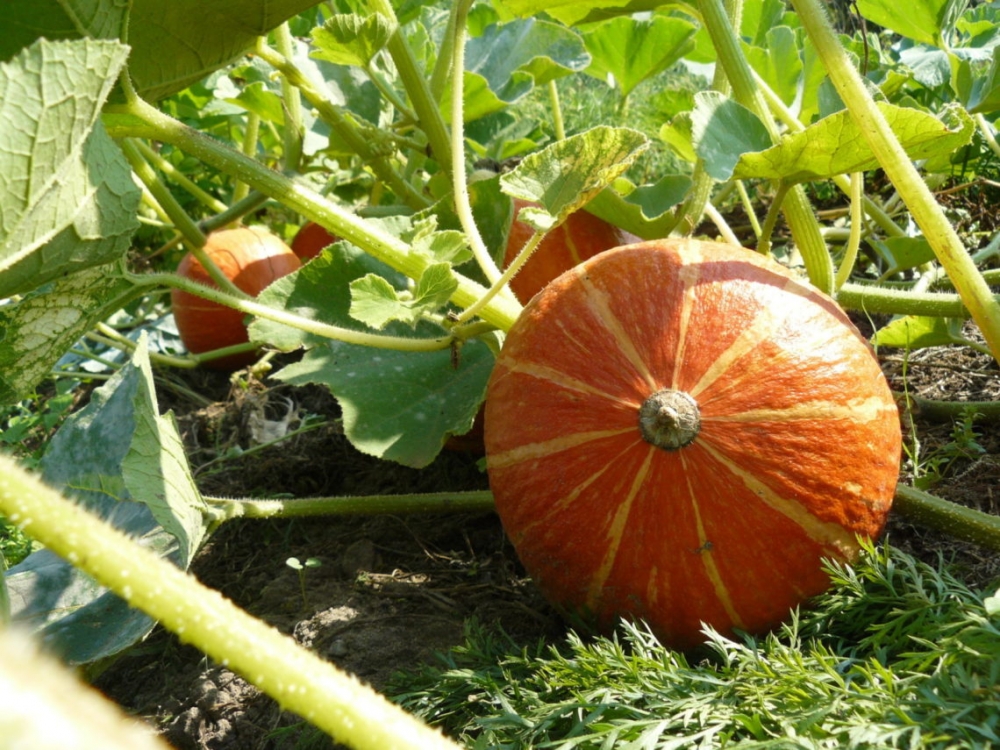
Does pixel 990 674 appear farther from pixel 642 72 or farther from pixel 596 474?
pixel 642 72

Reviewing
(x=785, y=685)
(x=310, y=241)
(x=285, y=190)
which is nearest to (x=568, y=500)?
(x=785, y=685)

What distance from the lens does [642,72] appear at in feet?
8.02

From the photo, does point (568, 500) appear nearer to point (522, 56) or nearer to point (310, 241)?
point (522, 56)

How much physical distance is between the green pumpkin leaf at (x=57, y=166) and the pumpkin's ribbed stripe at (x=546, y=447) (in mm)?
611

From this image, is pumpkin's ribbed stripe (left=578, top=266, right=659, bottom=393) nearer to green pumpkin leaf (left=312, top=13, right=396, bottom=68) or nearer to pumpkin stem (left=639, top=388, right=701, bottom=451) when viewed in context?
pumpkin stem (left=639, top=388, right=701, bottom=451)

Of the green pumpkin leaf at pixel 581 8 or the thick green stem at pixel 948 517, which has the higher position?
the green pumpkin leaf at pixel 581 8

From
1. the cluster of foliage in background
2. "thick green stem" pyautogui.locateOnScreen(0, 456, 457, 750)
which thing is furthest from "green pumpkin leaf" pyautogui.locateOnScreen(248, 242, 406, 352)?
"thick green stem" pyautogui.locateOnScreen(0, 456, 457, 750)

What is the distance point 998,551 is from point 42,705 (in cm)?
145

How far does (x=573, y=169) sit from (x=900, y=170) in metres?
0.46

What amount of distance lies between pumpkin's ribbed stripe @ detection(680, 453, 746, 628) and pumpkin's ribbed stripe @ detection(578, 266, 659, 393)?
12 centimetres

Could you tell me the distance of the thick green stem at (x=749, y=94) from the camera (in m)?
1.61

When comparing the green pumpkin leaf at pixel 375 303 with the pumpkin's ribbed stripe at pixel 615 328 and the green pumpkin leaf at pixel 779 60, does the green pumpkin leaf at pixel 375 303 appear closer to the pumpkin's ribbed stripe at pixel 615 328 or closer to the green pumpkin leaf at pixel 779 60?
the pumpkin's ribbed stripe at pixel 615 328

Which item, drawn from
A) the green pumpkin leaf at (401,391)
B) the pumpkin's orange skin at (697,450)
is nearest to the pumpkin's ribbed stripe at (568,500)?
the pumpkin's orange skin at (697,450)

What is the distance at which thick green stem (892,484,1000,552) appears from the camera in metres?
1.43
